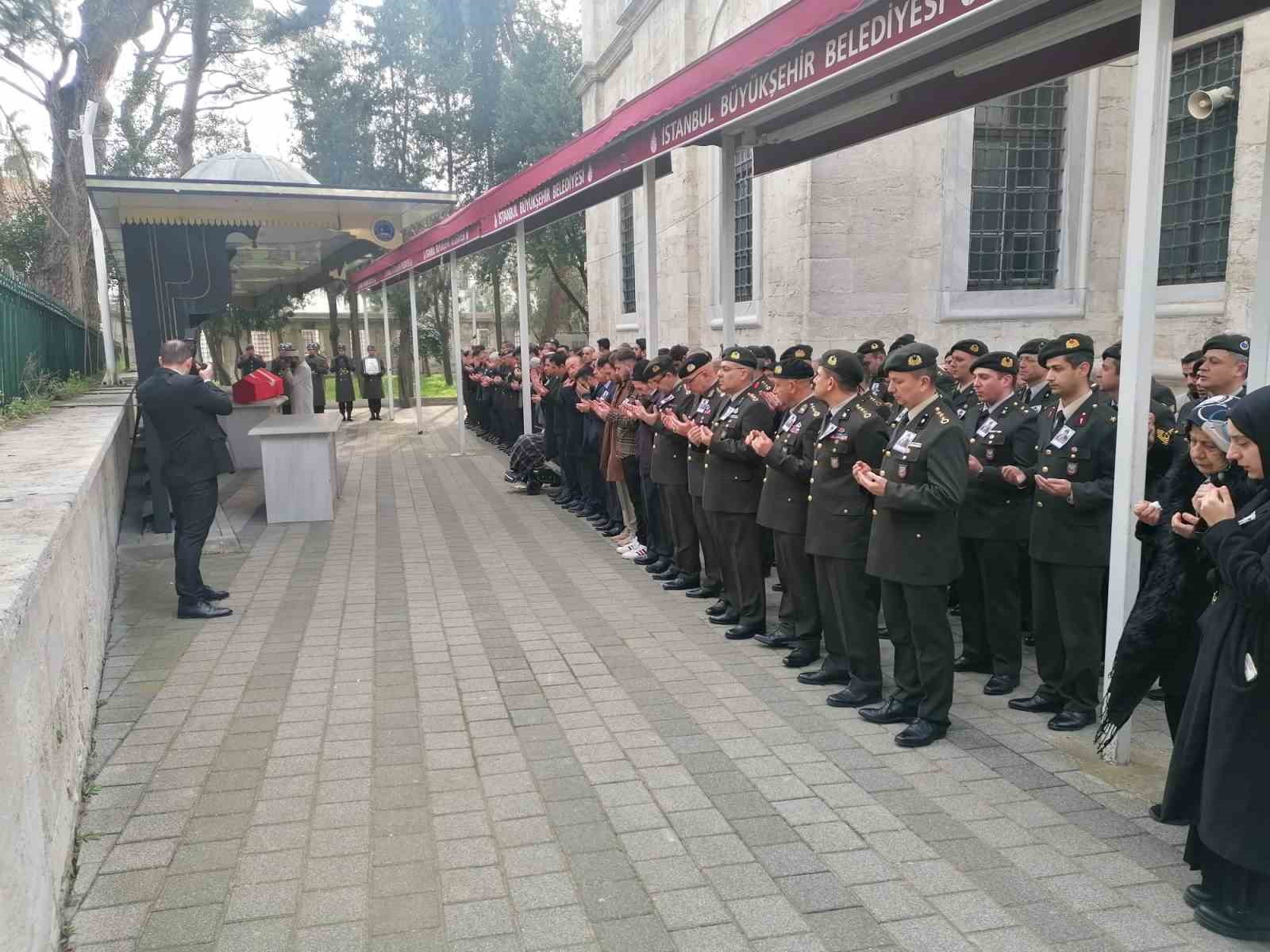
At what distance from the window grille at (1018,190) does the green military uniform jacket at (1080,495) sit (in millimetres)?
8611

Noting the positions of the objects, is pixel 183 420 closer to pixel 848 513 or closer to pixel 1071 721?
pixel 848 513

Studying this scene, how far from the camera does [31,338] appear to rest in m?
8.78

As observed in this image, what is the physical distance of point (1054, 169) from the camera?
41.2 feet

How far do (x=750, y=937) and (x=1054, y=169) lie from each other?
12.3 meters

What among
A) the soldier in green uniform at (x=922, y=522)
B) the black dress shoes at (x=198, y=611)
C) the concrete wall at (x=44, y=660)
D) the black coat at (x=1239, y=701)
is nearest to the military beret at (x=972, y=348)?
the soldier in green uniform at (x=922, y=522)

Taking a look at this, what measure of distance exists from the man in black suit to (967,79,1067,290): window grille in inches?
386

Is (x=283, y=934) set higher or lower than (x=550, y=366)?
lower

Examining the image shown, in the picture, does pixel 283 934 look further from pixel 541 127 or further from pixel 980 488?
pixel 541 127

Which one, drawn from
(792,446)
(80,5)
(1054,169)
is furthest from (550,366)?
(80,5)

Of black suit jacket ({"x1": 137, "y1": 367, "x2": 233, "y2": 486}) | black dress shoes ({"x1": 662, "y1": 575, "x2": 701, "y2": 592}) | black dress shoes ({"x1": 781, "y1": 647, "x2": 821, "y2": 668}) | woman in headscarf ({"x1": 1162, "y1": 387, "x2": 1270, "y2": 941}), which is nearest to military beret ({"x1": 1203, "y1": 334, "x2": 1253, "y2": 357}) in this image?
woman in headscarf ({"x1": 1162, "y1": 387, "x2": 1270, "y2": 941})

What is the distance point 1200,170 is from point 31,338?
11.6 metres

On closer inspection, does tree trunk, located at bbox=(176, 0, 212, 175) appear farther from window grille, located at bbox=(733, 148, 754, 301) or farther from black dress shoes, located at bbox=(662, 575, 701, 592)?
black dress shoes, located at bbox=(662, 575, 701, 592)

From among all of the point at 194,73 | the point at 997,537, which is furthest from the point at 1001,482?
the point at 194,73

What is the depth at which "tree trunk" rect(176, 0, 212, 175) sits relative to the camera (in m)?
21.2
